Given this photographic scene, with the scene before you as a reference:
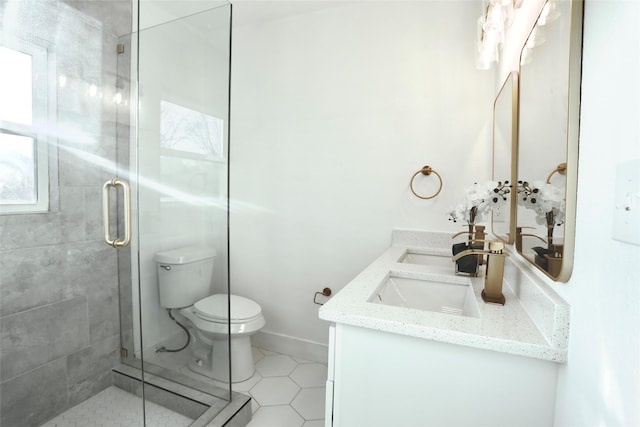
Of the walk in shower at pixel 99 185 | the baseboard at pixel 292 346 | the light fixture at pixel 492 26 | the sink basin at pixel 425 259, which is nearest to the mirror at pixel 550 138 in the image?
the light fixture at pixel 492 26

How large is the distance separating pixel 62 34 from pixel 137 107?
500 millimetres

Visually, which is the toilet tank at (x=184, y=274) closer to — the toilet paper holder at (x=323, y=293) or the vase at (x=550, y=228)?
the toilet paper holder at (x=323, y=293)

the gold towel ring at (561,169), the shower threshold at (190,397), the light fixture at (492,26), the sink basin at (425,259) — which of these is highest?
the light fixture at (492,26)

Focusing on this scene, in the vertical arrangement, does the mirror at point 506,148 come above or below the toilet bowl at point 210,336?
above

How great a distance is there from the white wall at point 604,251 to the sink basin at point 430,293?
584 mm

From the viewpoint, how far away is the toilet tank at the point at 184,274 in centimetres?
161

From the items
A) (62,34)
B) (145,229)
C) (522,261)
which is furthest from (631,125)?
(62,34)

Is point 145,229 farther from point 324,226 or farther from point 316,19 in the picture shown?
point 316,19

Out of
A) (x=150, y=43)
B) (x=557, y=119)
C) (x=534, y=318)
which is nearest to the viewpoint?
(x=557, y=119)

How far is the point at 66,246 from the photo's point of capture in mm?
1636

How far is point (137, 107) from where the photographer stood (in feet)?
5.07

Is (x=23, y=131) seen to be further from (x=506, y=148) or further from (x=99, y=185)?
(x=506, y=148)

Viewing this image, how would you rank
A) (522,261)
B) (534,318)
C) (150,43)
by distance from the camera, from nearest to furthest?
1. (534,318)
2. (522,261)
3. (150,43)

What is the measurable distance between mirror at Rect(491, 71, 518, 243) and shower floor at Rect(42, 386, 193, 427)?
174 centimetres
